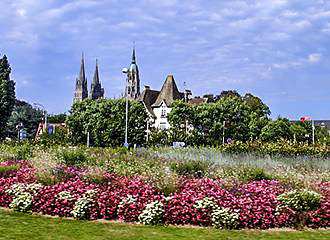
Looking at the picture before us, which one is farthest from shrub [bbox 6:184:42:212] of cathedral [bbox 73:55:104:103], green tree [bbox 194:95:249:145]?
cathedral [bbox 73:55:104:103]

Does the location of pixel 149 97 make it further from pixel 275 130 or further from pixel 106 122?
pixel 275 130

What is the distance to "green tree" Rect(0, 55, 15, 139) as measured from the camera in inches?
2525

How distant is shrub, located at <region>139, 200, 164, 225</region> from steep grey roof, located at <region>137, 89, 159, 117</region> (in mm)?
75032

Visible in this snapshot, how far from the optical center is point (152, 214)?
32.2 ft

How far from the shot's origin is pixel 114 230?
913 cm

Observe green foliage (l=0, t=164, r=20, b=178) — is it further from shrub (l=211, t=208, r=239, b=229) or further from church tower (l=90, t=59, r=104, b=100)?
church tower (l=90, t=59, r=104, b=100)

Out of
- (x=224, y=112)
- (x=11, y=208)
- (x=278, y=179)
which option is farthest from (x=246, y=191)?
(x=224, y=112)

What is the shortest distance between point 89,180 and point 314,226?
579cm

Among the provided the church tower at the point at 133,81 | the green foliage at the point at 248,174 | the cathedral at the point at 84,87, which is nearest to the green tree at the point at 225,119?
the green foliage at the point at 248,174

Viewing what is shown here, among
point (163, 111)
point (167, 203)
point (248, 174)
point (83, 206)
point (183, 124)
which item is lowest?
point (83, 206)

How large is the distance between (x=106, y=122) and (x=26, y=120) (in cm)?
3369

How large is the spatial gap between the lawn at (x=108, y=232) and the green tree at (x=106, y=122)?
148 ft

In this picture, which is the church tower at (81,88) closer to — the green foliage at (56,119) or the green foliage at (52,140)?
the green foliage at (56,119)

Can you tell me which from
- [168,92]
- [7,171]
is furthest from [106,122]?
[7,171]
